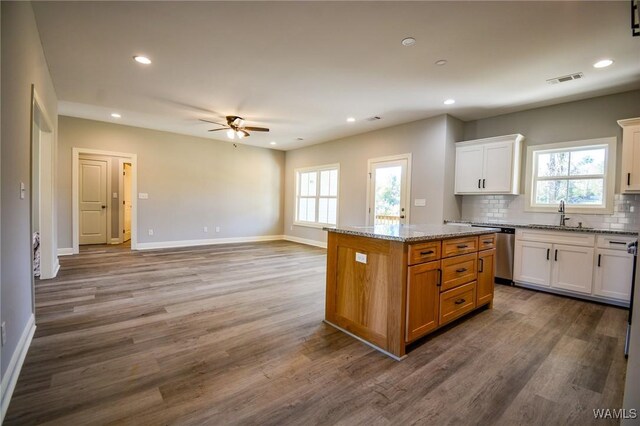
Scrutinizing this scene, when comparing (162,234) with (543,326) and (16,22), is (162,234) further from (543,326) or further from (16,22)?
(543,326)

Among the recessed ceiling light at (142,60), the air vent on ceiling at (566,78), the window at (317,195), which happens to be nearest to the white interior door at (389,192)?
the window at (317,195)

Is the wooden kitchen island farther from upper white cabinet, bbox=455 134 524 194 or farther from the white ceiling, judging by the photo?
upper white cabinet, bbox=455 134 524 194

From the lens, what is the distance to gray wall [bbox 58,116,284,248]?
5.77 meters

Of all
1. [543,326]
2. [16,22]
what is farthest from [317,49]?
[543,326]

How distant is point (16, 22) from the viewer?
1961 millimetres

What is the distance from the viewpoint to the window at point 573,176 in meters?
3.90

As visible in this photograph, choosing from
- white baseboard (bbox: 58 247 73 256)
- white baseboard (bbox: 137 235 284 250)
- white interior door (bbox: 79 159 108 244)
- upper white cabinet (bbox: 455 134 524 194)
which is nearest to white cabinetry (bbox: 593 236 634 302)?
upper white cabinet (bbox: 455 134 524 194)

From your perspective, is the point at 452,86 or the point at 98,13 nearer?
the point at 98,13

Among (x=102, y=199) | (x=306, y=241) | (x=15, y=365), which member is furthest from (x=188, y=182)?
(x=15, y=365)

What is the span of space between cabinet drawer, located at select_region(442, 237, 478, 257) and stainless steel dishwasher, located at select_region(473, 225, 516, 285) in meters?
1.85

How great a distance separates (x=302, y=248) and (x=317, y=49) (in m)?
4.95

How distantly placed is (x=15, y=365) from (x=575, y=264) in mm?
5554

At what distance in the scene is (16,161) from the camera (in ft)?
6.65

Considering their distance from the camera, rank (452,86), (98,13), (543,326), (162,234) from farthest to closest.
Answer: (162,234) < (452,86) < (543,326) < (98,13)
